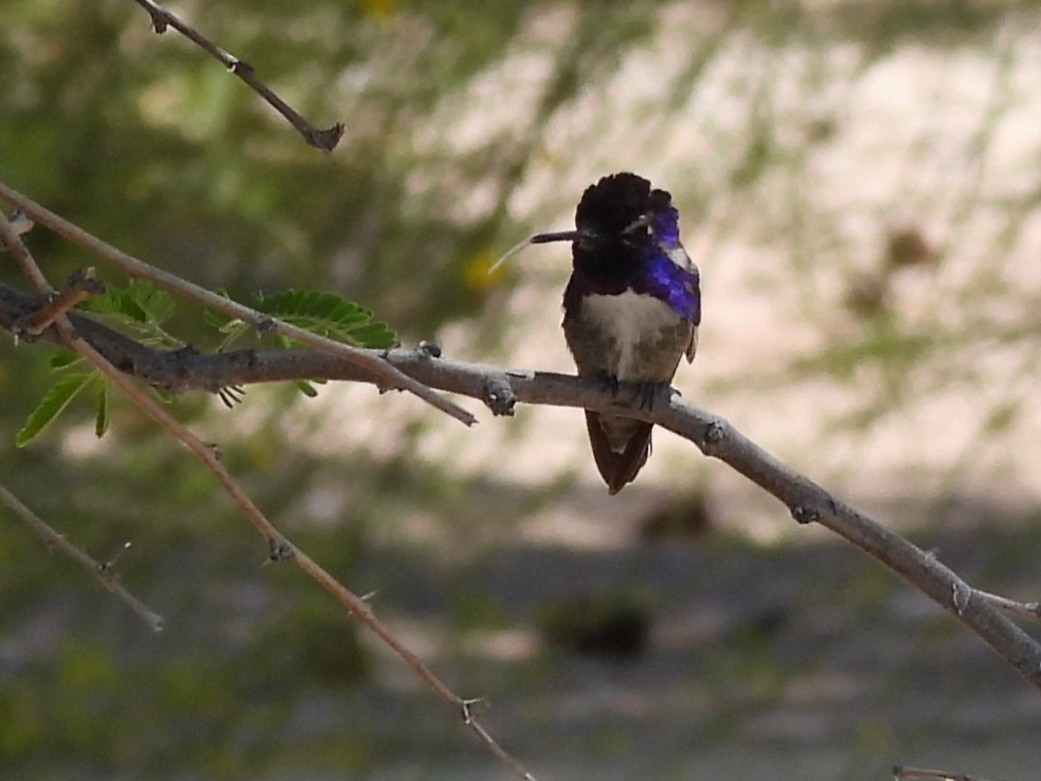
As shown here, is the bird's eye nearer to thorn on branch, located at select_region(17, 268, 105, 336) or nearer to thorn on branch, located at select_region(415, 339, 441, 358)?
thorn on branch, located at select_region(415, 339, 441, 358)

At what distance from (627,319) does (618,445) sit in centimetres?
14

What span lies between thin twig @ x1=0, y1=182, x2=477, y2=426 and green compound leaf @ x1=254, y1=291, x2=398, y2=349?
0.17 m

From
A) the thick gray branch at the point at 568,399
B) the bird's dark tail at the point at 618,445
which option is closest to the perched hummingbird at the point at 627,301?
the bird's dark tail at the point at 618,445

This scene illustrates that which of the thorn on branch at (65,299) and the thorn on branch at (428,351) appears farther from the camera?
the thorn on branch at (428,351)

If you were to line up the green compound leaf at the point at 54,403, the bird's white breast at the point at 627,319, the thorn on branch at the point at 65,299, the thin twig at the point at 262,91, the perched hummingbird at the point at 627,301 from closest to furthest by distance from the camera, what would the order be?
the thorn on branch at the point at 65,299 → the thin twig at the point at 262,91 → the green compound leaf at the point at 54,403 → the perched hummingbird at the point at 627,301 → the bird's white breast at the point at 627,319

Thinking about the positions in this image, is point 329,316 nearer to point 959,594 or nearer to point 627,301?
point 959,594

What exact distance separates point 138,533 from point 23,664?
56 centimetres

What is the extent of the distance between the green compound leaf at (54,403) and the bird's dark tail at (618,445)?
592 mm

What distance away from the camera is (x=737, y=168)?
3.69 meters


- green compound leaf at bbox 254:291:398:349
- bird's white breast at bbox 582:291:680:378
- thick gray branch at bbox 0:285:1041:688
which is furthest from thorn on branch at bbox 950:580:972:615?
bird's white breast at bbox 582:291:680:378

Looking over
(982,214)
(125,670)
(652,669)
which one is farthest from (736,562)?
(125,670)

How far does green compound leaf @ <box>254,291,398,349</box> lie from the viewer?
119 cm

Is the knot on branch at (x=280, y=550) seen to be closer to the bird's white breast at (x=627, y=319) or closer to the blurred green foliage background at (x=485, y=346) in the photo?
the bird's white breast at (x=627, y=319)

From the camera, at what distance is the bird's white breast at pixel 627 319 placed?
1858mm
